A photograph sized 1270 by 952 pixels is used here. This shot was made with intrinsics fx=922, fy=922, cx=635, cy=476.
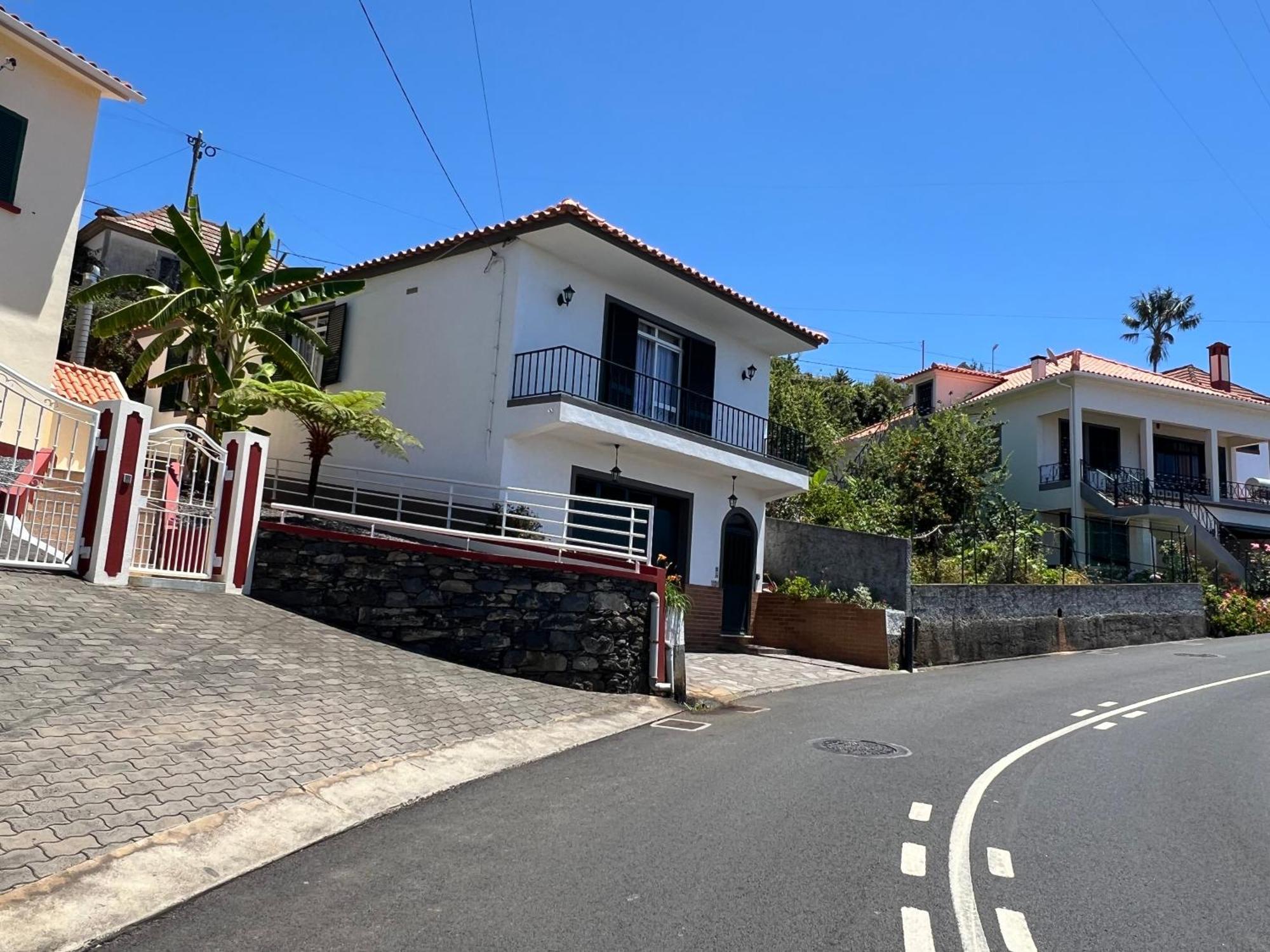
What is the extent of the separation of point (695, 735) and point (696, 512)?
31.3 ft

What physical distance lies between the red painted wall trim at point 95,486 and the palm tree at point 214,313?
4.66 m

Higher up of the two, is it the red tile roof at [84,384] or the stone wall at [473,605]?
the red tile roof at [84,384]

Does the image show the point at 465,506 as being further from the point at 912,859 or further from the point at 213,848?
the point at 912,859

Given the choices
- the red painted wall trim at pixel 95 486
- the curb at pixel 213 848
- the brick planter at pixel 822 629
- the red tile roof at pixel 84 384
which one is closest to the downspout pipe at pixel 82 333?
the red tile roof at pixel 84 384

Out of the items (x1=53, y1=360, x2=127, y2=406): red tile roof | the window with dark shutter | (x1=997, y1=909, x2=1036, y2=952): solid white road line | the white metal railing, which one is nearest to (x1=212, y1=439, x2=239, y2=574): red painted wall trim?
the white metal railing

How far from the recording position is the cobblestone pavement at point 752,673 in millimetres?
13445

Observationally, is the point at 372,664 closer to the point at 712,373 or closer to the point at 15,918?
the point at 15,918

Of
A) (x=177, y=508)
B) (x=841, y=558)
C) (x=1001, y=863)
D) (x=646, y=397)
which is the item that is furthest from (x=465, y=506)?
(x=1001, y=863)

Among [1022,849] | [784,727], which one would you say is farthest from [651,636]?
[1022,849]

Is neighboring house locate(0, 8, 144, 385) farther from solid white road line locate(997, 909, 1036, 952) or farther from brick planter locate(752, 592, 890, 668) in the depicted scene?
solid white road line locate(997, 909, 1036, 952)

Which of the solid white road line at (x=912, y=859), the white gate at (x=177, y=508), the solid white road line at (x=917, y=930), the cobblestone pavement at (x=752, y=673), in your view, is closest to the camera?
the solid white road line at (x=917, y=930)

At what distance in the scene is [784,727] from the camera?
10172mm

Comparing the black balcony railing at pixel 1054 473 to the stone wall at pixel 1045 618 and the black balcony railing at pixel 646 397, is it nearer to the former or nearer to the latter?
the stone wall at pixel 1045 618

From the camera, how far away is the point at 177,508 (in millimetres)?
11086
